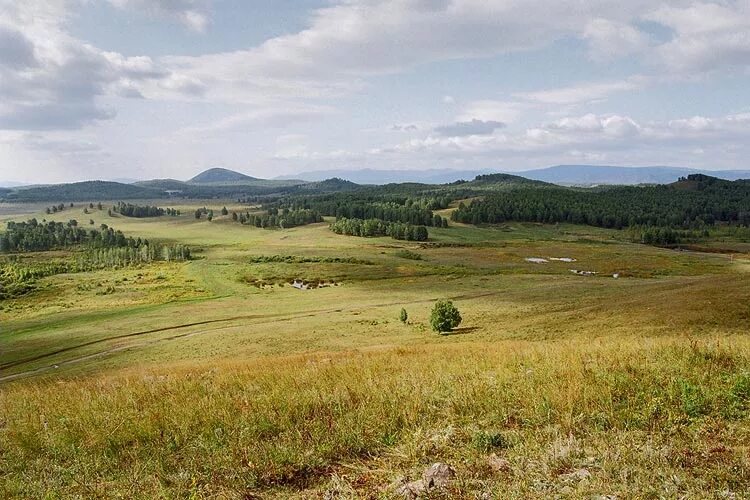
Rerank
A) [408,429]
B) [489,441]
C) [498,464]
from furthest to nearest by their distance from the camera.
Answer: [408,429] < [489,441] < [498,464]

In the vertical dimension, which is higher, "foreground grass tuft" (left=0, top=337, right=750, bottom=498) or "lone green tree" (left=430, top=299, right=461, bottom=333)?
"foreground grass tuft" (left=0, top=337, right=750, bottom=498)

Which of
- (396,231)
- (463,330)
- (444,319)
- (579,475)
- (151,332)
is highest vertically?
(579,475)

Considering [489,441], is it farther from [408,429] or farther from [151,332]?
[151,332]

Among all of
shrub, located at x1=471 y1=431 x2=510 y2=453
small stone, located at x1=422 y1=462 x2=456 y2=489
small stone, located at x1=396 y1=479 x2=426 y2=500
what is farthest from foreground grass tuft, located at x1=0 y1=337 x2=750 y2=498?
small stone, located at x1=396 y1=479 x2=426 y2=500

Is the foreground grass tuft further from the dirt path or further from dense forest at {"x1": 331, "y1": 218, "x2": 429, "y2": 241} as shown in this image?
dense forest at {"x1": 331, "y1": 218, "x2": 429, "y2": 241}

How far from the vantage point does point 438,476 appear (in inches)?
267

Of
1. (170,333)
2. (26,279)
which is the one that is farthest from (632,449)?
(26,279)

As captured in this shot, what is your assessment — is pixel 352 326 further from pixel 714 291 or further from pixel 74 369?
pixel 714 291

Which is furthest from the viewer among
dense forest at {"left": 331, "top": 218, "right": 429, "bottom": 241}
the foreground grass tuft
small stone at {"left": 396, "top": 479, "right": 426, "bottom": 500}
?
dense forest at {"left": 331, "top": 218, "right": 429, "bottom": 241}

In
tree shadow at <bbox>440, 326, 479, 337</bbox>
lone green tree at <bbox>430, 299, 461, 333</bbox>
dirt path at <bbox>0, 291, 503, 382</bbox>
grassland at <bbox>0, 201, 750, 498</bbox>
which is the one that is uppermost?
grassland at <bbox>0, 201, 750, 498</bbox>

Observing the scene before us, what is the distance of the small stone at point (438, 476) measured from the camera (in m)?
6.59

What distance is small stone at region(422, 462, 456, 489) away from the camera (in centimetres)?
659

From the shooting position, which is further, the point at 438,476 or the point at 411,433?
the point at 411,433

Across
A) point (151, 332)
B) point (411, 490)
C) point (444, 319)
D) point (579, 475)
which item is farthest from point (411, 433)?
point (151, 332)
